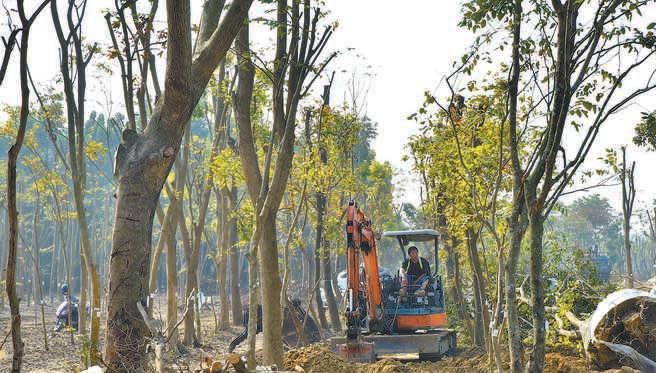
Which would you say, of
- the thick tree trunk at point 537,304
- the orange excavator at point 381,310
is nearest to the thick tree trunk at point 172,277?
the orange excavator at point 381,310

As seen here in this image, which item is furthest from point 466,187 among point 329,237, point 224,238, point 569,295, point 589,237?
point 589,237

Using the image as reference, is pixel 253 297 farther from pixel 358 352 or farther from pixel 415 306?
pixel 415 306

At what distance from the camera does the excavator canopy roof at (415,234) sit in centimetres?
1756

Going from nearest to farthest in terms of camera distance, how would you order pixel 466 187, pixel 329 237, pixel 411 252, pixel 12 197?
1. pixel 12 197
2. pixel 466 187
3. pixel 411 252
4. pixel 329 237

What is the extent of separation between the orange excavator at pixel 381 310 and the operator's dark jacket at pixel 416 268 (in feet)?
0.74

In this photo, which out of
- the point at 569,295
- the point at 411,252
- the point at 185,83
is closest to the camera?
the point at 185,83

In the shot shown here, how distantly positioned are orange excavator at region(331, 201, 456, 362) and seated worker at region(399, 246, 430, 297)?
0.09m

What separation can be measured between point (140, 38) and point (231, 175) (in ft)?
24.2

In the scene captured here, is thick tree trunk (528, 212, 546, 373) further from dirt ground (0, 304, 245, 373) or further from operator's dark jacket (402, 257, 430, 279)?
operator's dark jacket (402, 257, 430, 279)

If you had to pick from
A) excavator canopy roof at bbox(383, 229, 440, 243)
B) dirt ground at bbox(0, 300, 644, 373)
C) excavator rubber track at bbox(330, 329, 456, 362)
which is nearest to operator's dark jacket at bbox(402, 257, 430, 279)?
excavator canopy roof at bbox(383, 229, 440, 243)

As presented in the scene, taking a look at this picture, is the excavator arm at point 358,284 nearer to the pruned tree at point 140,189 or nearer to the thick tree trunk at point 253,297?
the thick tree trunk at point 253,297

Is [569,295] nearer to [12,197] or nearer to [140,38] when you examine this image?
[140,38]

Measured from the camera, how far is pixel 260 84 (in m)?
17.0

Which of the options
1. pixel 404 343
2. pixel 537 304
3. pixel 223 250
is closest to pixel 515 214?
pixel 537 304
